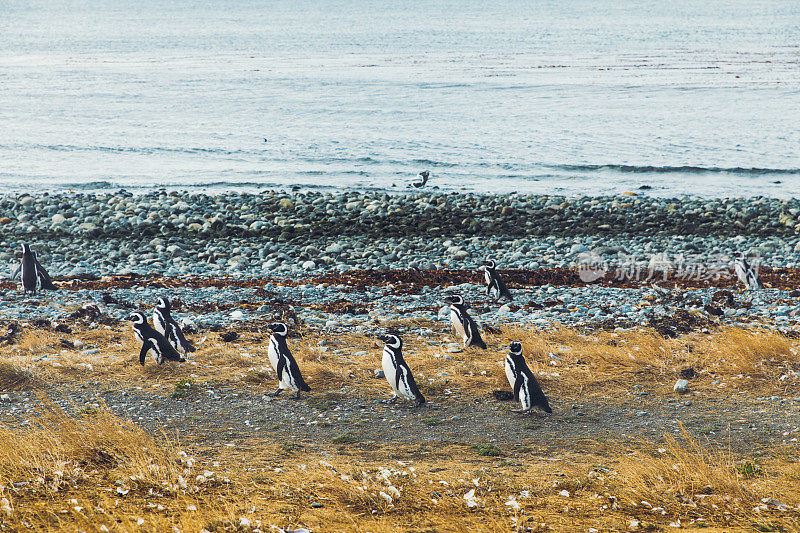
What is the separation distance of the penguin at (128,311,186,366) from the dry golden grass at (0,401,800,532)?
2.26 meters

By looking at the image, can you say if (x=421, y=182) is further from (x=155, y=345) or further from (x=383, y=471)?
(x=383, y=471)

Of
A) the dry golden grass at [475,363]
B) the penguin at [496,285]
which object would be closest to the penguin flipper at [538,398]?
the dry golden grass at [475,363]

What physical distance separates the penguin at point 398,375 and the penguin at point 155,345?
2497mm

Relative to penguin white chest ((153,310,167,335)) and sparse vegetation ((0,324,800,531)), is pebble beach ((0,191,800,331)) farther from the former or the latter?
sparse vegetation ((0,324,800,531))

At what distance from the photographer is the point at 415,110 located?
139 feet

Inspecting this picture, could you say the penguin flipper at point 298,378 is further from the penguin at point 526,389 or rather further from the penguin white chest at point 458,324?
the penguin white chest at point 458,324

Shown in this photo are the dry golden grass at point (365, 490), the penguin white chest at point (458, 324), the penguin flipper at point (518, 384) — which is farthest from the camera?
the penguin white chest at point (458, 324)

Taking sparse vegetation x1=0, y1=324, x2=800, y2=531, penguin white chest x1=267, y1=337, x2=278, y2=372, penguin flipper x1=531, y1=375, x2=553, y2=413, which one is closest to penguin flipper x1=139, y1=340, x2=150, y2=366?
sparse vegetation x1=0, y1=324, x2=800, y2=531

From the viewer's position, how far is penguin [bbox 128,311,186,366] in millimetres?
8180

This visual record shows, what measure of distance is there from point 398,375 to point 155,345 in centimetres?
286

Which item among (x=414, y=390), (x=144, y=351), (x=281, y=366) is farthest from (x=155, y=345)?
(x=414, y=390)

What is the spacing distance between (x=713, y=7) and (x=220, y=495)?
139889mm

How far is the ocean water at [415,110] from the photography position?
28.3 metres

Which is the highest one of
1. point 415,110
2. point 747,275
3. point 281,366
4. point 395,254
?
point 415,110
